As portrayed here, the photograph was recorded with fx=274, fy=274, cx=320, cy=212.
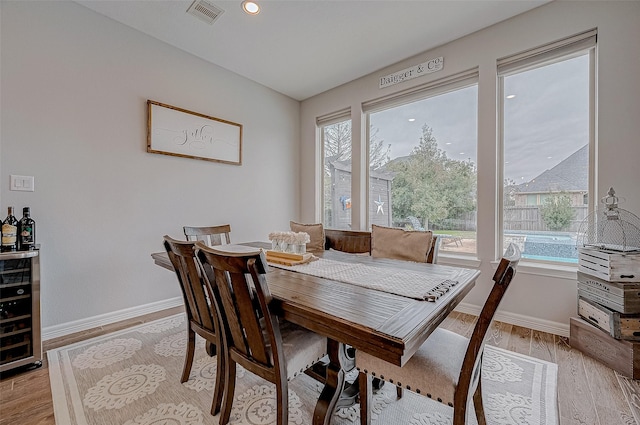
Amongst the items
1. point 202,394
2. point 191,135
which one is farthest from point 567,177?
point 191,135

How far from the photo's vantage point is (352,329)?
0.89m

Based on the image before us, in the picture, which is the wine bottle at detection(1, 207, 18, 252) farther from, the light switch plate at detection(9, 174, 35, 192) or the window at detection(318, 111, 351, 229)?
the window at detection(318, 111, 351, 229)

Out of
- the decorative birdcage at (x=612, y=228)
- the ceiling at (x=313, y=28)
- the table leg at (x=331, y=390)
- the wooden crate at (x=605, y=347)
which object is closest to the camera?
the table leg at (x=331, y=390)

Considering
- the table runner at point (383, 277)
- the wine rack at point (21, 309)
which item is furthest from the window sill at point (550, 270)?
the wine rack at point (21, 309)

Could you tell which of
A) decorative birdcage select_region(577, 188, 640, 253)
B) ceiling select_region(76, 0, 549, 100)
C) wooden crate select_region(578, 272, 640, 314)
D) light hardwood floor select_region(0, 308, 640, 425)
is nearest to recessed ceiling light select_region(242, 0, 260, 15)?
ceiling select_region(76, 0, 549, 100)

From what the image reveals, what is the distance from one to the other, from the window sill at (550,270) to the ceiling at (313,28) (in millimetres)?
2248

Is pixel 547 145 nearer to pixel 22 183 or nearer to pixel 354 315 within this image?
pixel 354 315

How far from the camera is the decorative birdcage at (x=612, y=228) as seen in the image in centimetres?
196

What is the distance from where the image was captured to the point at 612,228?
207 centimetres

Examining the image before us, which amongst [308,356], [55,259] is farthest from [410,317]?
[55,259]

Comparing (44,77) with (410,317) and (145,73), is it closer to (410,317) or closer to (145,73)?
(145,73)

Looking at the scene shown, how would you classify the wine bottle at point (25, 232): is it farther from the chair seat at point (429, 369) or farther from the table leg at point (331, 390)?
the chair seat at point (429, 369)

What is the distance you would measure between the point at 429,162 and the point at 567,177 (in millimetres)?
1228

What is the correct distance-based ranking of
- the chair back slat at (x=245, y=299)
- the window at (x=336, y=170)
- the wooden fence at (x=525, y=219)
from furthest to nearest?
the window at (x=336, y=170), the wooden fence at (x=525, y=219), the chair back slat at (x=245, y=299)
